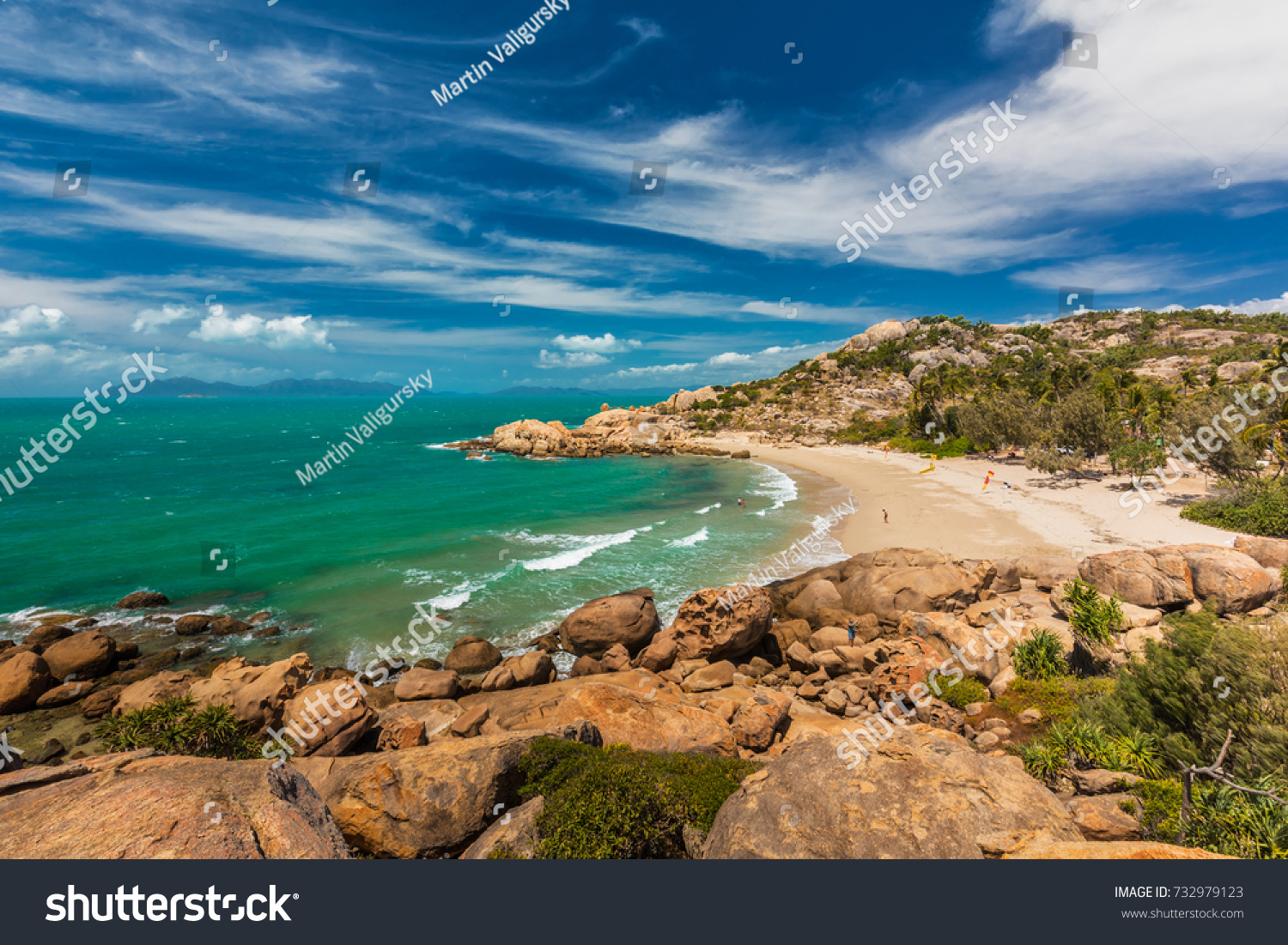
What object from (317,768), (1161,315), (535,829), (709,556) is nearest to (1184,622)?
(535,829)

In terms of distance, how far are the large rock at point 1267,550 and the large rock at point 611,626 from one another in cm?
2381

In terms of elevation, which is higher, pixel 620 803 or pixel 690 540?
pixel 620 803

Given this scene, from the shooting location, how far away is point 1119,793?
9.47 m

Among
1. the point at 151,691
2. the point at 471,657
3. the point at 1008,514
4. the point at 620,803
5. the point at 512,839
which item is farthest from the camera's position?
the point at 1008,514

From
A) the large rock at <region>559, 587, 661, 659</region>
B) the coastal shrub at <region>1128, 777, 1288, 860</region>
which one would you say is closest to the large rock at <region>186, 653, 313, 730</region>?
the large rock at <region>559, 587, 661, 659</region>

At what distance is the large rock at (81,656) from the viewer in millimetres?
20250

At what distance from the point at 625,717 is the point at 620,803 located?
19.1ft

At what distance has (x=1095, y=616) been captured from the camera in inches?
651

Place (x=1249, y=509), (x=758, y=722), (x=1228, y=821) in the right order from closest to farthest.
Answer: (x=1228, y=821) → (x=758, y=722) → (x=1249, y=509)

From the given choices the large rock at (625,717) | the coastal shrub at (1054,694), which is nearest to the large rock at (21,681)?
the large rock at (625,717)

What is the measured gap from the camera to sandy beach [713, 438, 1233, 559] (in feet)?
96.2

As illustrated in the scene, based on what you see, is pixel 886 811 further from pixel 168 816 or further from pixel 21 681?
pixel 21 681

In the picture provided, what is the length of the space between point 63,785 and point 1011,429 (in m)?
71.3

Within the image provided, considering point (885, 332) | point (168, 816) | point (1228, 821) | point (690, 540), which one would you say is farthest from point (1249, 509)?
point (885, 332)
